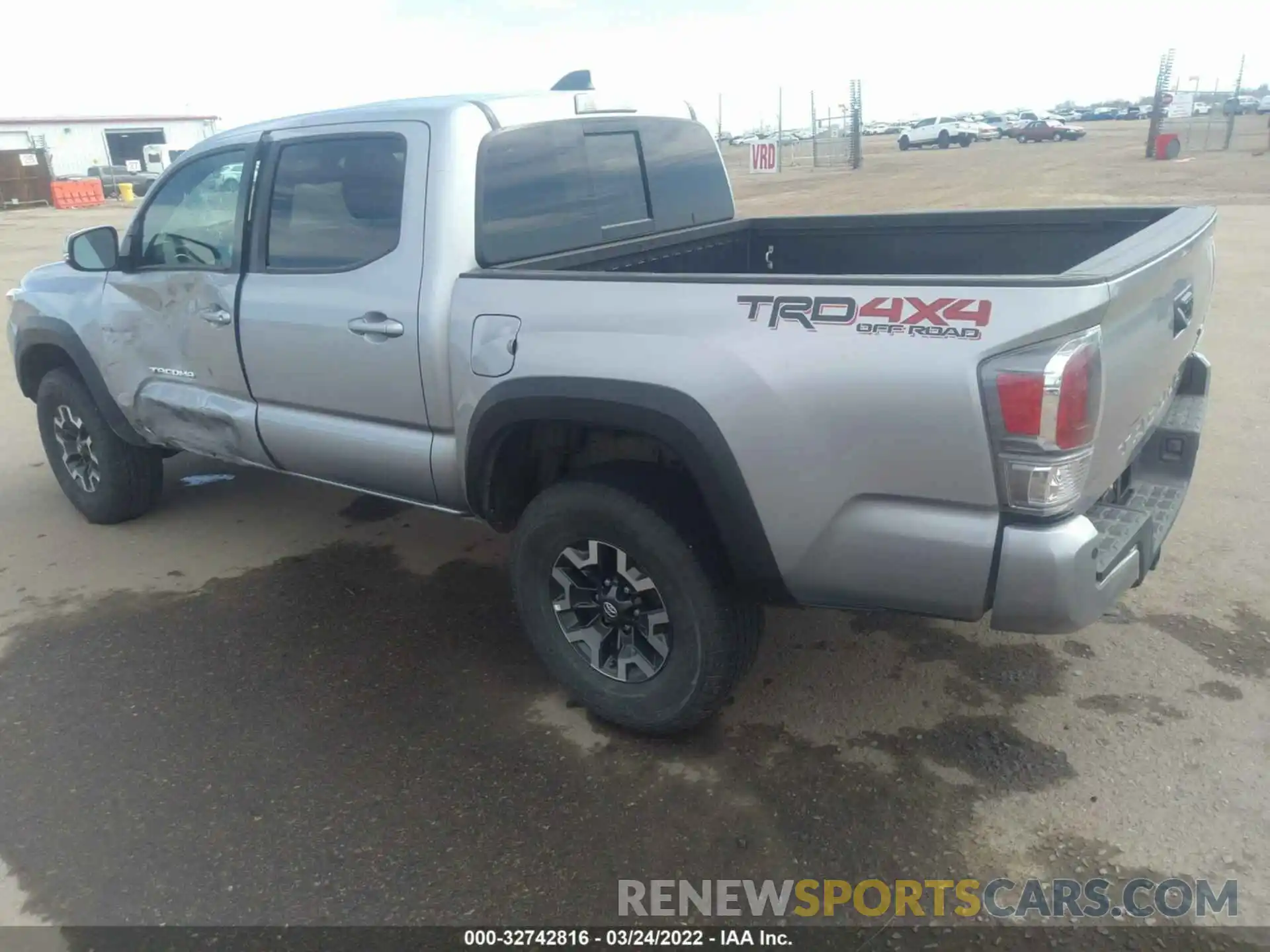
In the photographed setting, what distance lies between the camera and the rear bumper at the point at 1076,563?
2.31 m

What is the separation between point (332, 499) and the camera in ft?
17.7

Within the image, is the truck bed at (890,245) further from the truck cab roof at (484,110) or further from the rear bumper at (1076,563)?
the rear bumper at (1076,563)

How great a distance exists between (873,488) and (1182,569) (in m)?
2.33

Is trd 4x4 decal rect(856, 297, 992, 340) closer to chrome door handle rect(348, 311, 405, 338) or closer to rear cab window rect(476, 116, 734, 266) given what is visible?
rear cab window rect(476, 116, 734, 266)

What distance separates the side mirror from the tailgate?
403cm

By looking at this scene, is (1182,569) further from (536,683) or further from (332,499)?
(332,499)

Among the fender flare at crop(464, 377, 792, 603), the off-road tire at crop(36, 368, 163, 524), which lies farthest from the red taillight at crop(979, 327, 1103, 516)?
the off-road tire at crop(36, 368, 163, 524)

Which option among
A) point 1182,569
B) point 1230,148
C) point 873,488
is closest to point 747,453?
point 873,488

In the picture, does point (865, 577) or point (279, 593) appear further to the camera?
point (279, 593)

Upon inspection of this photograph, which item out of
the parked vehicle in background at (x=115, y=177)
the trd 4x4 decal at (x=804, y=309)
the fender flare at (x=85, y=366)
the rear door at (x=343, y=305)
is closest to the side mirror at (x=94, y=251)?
the fender flare at (x=85, y=366)

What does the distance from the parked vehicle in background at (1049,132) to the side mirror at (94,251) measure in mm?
47977

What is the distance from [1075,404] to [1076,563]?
1.28 feet

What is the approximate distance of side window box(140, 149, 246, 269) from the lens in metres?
3.95

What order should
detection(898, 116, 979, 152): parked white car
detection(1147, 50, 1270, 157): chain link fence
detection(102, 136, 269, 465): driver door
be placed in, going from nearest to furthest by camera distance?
detection(102, 136, 269, 465): driver door
detection(1147, 50, 1270, 157): chain link fence
detection(898, 116, 979, 152): parked white car
